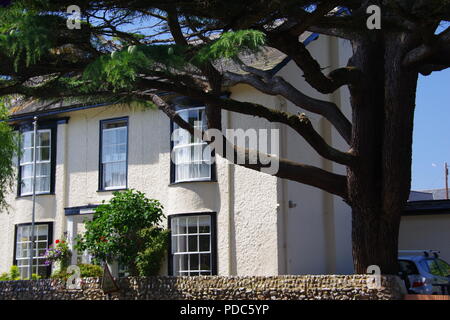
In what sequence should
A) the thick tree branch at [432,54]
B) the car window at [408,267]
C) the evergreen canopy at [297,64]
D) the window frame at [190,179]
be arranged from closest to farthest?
the evergreen canopy at [297,64], the thick tree branch at [432,54], the car window at [408,267], the window frame at [190,179]

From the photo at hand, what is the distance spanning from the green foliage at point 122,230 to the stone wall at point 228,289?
6.35 ft

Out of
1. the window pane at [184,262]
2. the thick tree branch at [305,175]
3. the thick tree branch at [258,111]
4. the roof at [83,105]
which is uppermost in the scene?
the roof at [83,105]

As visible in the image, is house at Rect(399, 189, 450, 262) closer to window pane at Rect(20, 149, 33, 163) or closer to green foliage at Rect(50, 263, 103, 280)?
green foliage at Rect(50, 263, 103, 280)

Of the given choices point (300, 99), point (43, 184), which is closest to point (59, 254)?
point (43, 184)

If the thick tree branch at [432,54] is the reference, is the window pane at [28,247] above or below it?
below

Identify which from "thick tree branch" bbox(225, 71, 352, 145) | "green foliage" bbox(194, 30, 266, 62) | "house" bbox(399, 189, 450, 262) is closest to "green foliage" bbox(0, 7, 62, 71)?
"green foliage" bbox(194, 30, 266, 62)

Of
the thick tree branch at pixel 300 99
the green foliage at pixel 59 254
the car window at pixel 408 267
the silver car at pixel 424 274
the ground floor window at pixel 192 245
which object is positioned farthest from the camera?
the green foliage at pixel 59 254

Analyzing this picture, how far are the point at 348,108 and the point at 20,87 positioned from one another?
12243mm

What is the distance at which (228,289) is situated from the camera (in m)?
12.8

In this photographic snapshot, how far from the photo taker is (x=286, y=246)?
1778cm

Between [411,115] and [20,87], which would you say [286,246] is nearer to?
[411,115]

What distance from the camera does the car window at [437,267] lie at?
16359 millimetres

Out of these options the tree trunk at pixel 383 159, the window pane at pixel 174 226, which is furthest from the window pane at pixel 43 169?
the tree trunk at pixel 383 159

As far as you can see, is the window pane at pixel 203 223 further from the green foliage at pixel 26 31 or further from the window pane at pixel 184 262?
the green foliage at pixel 26 31
